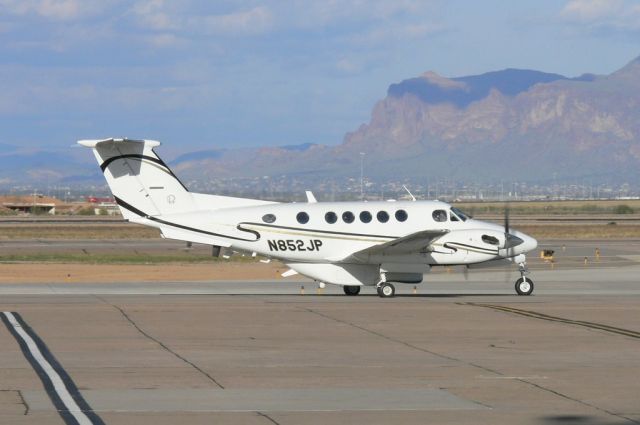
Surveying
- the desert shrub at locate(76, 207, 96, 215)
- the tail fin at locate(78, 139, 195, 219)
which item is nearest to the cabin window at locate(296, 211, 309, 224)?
the tail fin at locate(78, 139, 195, 219)

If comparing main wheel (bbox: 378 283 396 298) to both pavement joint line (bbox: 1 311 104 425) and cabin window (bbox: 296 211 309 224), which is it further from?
pavement joint line (bbox: 1 311 104 425)

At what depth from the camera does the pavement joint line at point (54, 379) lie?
45.6 feet

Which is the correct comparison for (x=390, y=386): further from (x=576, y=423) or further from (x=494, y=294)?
(x=494, y=294)

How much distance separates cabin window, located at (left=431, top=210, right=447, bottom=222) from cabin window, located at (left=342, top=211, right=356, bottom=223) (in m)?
2.20

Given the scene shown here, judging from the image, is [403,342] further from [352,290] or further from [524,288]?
[524,288]

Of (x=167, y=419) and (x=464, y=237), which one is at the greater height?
(x=464, y=237)

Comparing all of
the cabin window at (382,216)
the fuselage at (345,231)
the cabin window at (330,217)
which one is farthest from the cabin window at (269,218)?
the cabin window at (382,216)

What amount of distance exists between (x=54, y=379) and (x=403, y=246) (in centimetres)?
1647

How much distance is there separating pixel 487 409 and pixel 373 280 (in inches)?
722

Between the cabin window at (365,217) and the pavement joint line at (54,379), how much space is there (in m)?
11.3

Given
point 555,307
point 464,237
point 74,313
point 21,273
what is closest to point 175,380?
point 74,313

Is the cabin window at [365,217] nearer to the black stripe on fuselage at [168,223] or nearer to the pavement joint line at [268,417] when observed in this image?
the black stripe on fuselage at [168,223]

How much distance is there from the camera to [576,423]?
13727mm

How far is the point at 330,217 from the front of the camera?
108 ft
